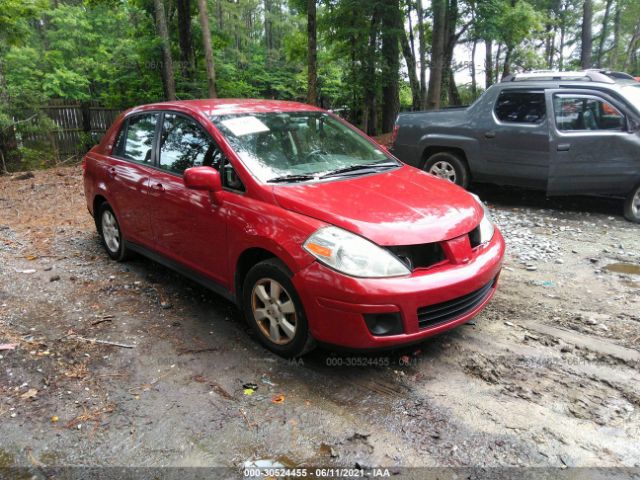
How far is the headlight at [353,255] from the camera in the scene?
2871 mm

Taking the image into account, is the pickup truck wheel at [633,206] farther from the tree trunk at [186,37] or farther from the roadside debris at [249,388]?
the tree trunk at [186,37]

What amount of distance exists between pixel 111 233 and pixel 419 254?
3788 mm

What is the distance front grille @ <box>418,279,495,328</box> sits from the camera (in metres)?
3.00

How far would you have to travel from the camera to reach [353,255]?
289cm

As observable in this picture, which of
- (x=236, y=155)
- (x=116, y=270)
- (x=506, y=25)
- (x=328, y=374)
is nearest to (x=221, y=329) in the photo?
(x=328, y=374)

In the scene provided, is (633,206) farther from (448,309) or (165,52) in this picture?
(165,52)

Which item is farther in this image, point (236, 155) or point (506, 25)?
point (506, 25)

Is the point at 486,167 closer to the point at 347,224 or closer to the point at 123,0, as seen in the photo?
the point at 347,224

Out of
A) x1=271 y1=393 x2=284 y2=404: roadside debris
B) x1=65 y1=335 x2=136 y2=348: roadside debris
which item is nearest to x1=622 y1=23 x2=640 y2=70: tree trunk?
x1=271 y1=393 x2=284 y2=404: roadside debris

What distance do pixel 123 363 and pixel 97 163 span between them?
111 inches

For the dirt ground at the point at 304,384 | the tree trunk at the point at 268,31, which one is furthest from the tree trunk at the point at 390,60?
the tree trunk at the point at 268,31

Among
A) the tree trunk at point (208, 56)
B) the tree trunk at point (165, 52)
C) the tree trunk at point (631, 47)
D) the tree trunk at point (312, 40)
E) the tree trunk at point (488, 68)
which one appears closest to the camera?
the tree trunk at point (312, 40)

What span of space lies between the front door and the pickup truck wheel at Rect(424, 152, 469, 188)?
4534 mm

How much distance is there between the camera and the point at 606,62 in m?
35.3
